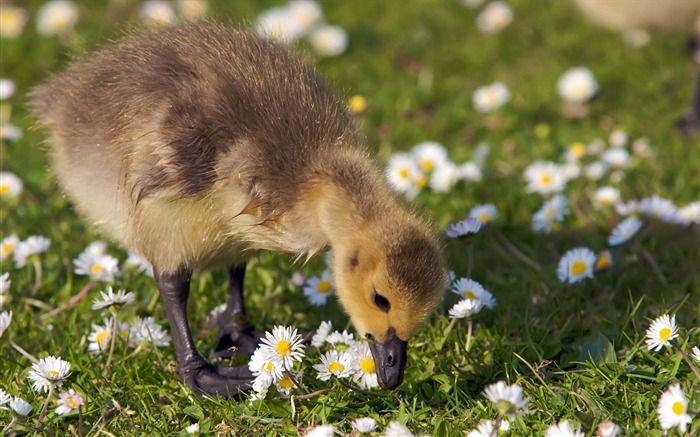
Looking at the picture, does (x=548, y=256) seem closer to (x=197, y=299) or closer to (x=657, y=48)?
(x=197, y=299)

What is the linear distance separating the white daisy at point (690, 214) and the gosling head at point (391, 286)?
1.49 metres

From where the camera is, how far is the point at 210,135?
2.81m

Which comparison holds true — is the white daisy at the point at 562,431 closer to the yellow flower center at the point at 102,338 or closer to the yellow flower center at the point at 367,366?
the yellow flower center at the point at 367,366

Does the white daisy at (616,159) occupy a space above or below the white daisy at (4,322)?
below

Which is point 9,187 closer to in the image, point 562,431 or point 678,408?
point 562,431

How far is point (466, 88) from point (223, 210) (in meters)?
2.87

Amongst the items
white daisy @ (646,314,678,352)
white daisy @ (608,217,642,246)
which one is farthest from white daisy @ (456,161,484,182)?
white daisy @ (646,314,678,352)

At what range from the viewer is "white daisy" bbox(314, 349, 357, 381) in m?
2.78

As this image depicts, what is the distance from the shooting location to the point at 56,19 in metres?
5.82

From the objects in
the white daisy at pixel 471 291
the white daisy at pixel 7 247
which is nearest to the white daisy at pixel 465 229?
the white daisy at pixel 471 291

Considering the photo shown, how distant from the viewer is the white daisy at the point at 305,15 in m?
5.79

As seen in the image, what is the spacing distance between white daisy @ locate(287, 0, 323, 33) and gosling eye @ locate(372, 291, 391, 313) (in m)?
3.42

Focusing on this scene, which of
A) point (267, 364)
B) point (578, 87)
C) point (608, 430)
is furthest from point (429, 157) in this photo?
point (608, 430)

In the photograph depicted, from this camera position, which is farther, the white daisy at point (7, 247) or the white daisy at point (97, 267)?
the white daisy at point (7, 247)
